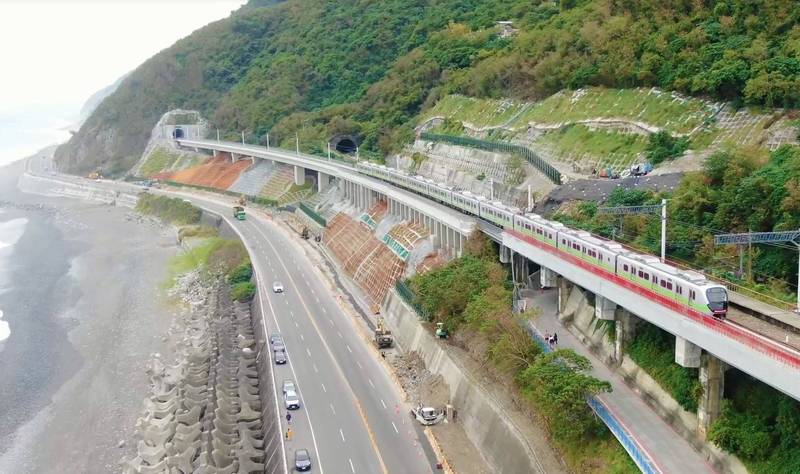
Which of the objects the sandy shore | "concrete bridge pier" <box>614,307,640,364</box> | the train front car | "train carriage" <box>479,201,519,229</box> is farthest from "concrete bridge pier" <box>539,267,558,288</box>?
the sandy shore

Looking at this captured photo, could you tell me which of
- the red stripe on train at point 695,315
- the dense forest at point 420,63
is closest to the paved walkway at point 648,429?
the red stripe on train at point 695,315

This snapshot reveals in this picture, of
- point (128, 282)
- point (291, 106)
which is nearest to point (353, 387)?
point (128, 282)

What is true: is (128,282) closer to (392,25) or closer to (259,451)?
(259,451)

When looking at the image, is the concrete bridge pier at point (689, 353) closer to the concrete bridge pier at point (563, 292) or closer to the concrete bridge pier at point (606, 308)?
the concrete bridge pier at point (606, 308)

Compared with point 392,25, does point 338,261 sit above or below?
below

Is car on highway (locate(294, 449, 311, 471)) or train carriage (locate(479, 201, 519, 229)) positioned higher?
train carriage (locate(479, 201, 519, 229))

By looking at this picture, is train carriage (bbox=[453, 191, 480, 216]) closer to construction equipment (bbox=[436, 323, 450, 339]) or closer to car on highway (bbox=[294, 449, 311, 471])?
construction equipment (bbox=[436, 323, 450, 339])

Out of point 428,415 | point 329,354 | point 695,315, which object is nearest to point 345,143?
point 329,354
